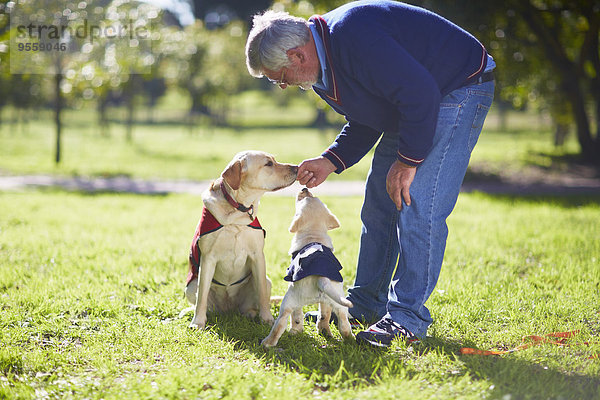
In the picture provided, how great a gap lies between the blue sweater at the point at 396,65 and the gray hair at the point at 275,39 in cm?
13

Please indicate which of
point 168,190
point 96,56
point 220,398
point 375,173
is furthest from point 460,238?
point 96,56

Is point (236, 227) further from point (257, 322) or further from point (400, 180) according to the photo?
point (400, 180)

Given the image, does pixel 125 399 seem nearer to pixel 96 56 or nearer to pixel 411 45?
pixel 411 45

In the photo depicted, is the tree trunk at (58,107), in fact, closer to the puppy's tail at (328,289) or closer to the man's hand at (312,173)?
the man's hand at (312,173)

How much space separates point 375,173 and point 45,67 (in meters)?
12.0

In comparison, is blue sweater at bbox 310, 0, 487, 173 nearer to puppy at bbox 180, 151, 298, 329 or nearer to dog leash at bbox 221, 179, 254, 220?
puppy at bbox 180, 151, 298, 329

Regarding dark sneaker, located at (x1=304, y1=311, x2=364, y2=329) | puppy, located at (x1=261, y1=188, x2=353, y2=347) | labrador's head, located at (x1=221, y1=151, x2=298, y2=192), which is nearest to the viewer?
puppy, located at (x1=261, y1=188, x2=353, y2=347)

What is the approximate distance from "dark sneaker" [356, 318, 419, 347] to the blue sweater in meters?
1.09

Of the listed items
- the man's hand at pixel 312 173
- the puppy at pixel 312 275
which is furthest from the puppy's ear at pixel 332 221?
the man's hand at pixel 312 173

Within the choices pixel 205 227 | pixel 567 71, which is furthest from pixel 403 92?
pixel 567 71

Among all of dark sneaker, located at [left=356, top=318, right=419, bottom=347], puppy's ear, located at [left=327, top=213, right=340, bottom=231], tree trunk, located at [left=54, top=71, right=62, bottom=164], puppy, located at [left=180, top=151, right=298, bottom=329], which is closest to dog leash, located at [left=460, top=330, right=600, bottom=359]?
dark sneaker, located at [left=356, top=318, right=419, bottom=347]

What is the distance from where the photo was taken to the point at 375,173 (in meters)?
3.98

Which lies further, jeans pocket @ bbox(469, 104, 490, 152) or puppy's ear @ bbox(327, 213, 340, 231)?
puppy's ear @ bbox(327, 213, 340, 231)

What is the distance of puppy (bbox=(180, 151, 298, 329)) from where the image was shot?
3869mm
